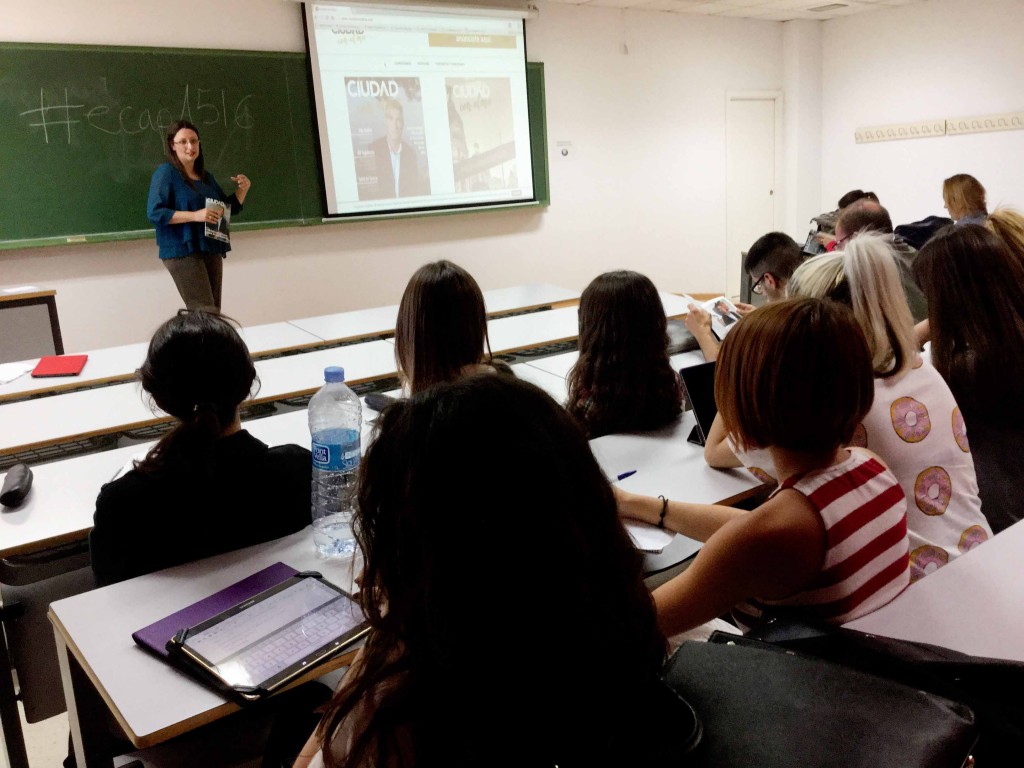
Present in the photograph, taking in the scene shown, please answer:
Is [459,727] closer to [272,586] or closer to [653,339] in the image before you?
[272,586]

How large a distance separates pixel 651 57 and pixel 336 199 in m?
3.29

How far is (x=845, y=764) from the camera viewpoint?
69 centimetres

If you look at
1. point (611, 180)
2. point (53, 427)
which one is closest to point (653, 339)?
point (53, 427)

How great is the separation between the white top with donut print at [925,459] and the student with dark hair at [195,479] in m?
1.18

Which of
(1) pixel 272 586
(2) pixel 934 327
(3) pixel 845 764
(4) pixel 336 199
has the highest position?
(4) pixel 336 199

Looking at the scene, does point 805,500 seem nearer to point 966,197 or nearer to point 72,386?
point 72,386

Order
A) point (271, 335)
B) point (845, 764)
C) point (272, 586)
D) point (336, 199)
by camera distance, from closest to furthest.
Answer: point (845, 764) → point (272, 586) → point (271, 335) → point (336, 199)

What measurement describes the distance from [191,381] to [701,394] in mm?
1176

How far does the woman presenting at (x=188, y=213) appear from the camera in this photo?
435 cm

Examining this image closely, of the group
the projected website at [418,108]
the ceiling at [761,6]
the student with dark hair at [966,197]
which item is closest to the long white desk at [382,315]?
the projected website at [418,108]

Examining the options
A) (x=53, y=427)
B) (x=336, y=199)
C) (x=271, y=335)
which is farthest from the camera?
(x=336, y=199)

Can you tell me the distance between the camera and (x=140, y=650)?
1251mm

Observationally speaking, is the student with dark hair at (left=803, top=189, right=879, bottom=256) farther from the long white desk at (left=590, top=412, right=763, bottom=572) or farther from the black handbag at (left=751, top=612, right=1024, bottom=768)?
the black handbag at (left=751, top=612, right=1024, bottom=768)

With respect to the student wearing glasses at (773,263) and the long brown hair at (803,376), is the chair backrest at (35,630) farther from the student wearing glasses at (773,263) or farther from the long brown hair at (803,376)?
the student wearing glasses at (773,263)
